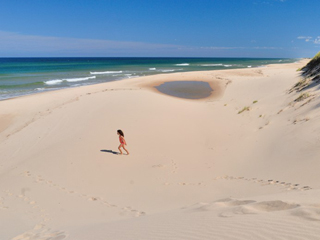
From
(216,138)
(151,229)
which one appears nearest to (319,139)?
(216,138)

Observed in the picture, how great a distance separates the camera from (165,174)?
7652mm

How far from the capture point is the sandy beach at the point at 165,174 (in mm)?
3992

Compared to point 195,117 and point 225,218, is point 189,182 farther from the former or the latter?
point 195,117

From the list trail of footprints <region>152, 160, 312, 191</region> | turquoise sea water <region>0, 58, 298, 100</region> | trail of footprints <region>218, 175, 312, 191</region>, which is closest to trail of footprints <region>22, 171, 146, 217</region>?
trail of footprints <region>152, 160, 312, 191</region>

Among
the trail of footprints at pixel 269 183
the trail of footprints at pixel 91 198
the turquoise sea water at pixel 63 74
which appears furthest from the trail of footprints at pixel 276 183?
the turquoise sea water at pixel 63 74

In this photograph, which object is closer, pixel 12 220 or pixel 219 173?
pixel 12 220

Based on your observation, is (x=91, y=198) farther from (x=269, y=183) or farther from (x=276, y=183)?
(x=276, y=183)

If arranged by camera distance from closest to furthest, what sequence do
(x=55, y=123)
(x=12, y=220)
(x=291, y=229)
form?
(x=291, y=229)
(x=12, y=220)
(x=55, y=123)

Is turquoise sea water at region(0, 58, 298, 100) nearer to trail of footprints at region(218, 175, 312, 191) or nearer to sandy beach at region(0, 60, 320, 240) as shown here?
sandy beach at region(0, 60, 320, 240)

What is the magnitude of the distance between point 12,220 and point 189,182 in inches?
171

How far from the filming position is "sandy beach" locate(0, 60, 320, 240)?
13.1 feet

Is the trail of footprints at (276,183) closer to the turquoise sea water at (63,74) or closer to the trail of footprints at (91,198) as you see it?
the trail of footprints at (91,198)

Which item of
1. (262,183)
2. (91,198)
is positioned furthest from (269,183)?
(91,198)

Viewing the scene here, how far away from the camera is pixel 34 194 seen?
668 centimetres
